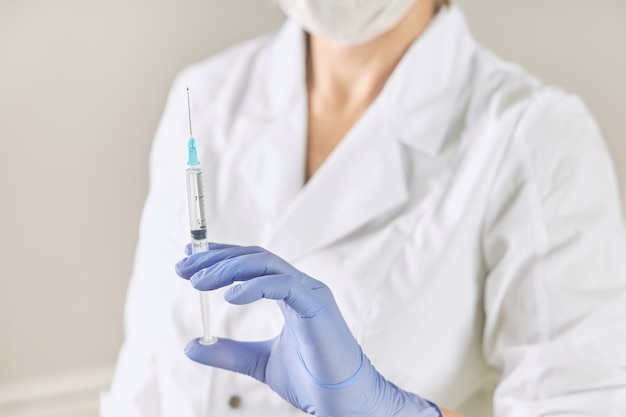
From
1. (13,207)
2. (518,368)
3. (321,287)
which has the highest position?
(13,207)

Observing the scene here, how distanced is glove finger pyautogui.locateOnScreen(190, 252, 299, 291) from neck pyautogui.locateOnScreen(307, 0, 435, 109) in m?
0.41

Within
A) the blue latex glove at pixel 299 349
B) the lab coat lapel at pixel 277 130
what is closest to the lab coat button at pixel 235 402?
the blue latex glove at pixel 299 349

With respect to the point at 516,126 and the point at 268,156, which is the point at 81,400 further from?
the point at 516,126

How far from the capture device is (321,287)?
816 mm

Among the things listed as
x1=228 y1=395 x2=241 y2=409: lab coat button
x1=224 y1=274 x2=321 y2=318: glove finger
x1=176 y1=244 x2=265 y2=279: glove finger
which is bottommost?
x1=228 y1=395 x2=241 y2=409: lab coat button

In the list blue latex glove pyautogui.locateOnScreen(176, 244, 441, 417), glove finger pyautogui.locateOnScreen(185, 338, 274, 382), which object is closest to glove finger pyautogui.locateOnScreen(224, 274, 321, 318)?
blue latex glove pyautogui.locateOnScreen(176, 244, 441, 417)

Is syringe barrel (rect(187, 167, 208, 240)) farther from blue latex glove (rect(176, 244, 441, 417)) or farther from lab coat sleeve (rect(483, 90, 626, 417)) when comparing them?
lab coat sleeve (rect(483, 90, 626, 417))

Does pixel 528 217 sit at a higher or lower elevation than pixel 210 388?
higher

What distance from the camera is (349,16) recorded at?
106 cm

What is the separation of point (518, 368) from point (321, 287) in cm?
29

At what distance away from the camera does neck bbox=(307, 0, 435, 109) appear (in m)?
1.13

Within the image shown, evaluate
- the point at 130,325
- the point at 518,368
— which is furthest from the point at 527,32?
the point at 130,325

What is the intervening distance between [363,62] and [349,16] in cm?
10

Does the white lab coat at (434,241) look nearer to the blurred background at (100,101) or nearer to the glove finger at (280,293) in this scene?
the glove finger at (280,293)
